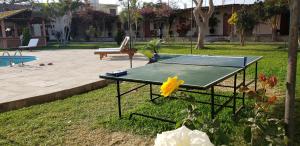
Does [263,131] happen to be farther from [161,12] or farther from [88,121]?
[161,12]

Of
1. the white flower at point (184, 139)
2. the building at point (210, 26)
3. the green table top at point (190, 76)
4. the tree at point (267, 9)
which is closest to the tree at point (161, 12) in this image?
the building at point (210, 26)

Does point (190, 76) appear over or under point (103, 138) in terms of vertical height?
over

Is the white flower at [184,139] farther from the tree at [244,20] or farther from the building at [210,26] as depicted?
the building at [210,26]

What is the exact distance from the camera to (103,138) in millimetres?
3783

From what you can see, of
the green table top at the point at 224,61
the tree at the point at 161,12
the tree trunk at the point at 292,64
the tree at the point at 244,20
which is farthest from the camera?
the tree at the point at 161,12

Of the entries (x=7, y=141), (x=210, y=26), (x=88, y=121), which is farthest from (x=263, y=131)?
(x=210, y=26)

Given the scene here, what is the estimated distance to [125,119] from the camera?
4441 millimetres

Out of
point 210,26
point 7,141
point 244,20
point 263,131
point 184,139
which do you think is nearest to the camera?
point 184,139

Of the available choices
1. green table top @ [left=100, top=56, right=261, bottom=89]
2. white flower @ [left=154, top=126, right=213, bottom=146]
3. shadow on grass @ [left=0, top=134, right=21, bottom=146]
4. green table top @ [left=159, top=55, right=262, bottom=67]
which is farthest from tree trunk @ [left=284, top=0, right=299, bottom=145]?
shadow on grass @ [left=0, top=134, right=21, bottom=146]

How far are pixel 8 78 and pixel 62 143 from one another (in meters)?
5.52

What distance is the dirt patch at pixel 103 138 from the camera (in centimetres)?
360

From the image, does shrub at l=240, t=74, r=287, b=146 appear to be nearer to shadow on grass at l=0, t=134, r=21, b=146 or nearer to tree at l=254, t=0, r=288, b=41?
shadow on grass at l=0, t=134, r=21, b=146

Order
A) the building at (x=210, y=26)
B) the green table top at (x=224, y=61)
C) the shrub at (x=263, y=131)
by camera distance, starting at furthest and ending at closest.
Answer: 1. the building at (x=210, y=26)
2. the green table top at (x=224, y=61)
3. the shrub at (x=263, y=131)

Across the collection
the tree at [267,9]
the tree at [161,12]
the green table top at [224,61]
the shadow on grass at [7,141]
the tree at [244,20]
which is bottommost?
the shadow on grass at [7,141]
